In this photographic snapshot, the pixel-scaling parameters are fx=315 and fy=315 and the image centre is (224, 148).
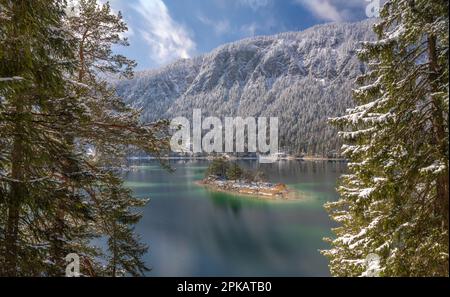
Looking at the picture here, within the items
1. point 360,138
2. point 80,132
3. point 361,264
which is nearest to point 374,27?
point 360,138

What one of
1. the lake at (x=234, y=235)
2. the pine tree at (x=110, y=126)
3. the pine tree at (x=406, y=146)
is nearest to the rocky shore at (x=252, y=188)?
the lake at (x=234, y=235)

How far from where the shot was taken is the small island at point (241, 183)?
6512cm

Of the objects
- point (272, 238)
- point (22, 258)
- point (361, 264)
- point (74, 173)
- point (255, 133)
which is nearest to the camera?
point (22, 258)

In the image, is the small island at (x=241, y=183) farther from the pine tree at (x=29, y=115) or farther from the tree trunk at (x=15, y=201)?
the tree trunk at (x=15, y=201)

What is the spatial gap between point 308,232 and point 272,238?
453 cm

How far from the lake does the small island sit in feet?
14.5

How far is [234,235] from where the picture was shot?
40.8 metres

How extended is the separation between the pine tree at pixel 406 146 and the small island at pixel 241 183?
5600 cm

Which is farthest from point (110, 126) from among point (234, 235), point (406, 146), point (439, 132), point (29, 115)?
point (234, 235)

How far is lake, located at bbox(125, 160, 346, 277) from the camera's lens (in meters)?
Result: 30.2

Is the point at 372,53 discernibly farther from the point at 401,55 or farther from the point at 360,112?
the point at 360,112

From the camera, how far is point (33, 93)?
5363 millimetres

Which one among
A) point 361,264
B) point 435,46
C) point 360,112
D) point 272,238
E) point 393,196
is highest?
point 435,46

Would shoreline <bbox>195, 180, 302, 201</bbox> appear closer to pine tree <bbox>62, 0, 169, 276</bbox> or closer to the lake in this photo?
the lake
